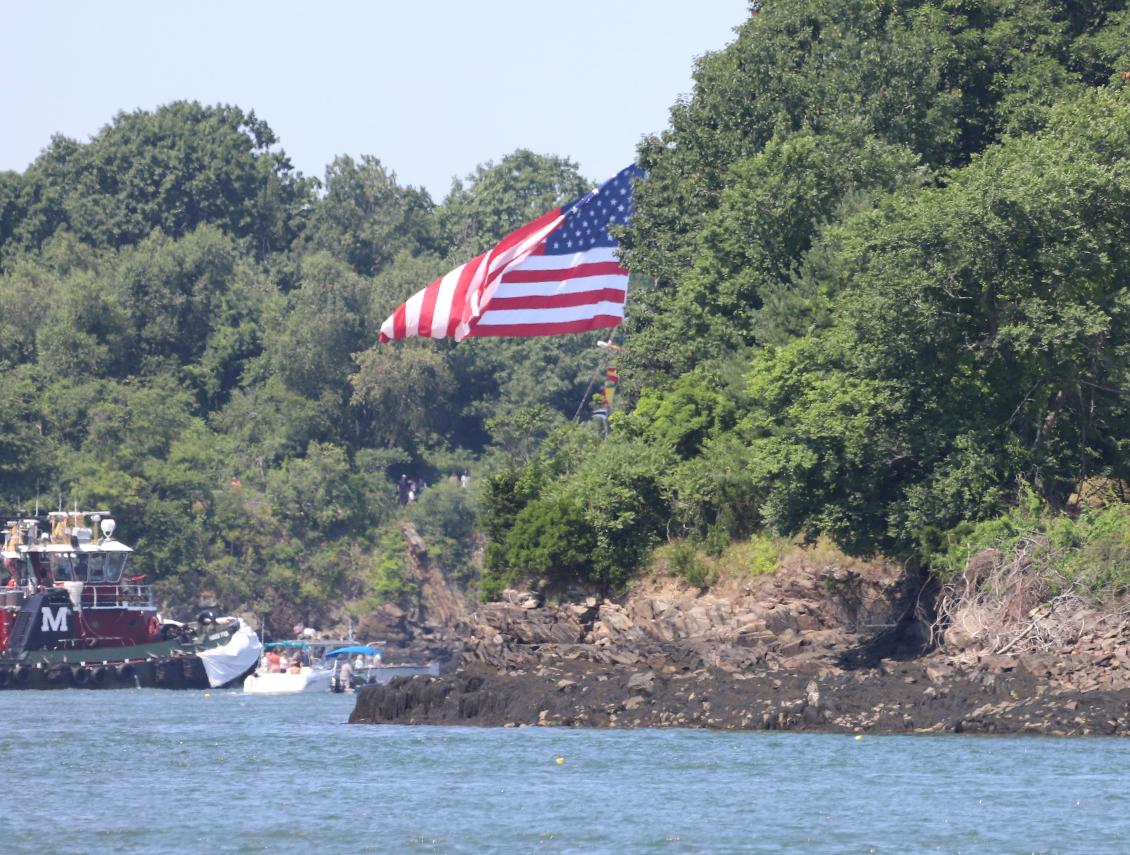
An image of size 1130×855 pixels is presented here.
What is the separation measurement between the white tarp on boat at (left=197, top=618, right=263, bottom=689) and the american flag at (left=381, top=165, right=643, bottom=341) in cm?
3880

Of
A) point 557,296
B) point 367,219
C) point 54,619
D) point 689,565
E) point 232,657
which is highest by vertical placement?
point 367,219

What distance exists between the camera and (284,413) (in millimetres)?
120875

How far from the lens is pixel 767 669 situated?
5331cm

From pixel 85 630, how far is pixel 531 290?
137ft

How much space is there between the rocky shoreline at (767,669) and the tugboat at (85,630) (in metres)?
36.5

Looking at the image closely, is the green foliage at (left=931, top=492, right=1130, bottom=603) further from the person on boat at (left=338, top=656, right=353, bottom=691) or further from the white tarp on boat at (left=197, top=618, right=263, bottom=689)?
the white tarp on boat at (left=197, top=618, right=263, bottom=689)

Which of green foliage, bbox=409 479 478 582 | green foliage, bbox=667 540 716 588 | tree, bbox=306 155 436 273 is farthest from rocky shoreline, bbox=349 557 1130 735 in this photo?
tree, bbox=306 155 436 273

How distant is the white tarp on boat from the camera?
95312mm

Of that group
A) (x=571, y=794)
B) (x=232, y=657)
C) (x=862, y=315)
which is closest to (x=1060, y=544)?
(x=862, y=315)

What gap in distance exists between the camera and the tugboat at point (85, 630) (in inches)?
3664

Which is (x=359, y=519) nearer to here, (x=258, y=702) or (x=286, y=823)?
(x=258, y=702)

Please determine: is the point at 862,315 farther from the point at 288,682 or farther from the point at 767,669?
the point at 288,682

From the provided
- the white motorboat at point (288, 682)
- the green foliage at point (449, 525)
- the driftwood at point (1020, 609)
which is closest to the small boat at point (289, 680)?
the white motorboat at point (288, 682)

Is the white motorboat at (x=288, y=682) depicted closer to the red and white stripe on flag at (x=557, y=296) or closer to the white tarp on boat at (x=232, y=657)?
the white tarp on boat at (x=232, y=657)
